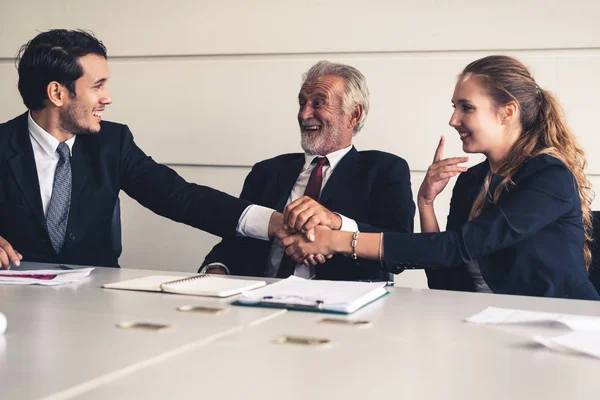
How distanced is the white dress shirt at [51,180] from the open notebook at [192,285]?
0.61 metres

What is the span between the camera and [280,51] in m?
3.25

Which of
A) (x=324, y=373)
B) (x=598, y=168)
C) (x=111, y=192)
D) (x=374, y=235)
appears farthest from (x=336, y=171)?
(x=324, y=373)

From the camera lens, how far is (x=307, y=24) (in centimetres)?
321

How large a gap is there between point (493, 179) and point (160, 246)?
1847 millimetres

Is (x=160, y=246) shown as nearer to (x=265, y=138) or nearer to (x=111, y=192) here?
(x=265, y=138)

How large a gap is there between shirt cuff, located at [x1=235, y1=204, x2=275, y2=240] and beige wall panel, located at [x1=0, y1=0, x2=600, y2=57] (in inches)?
41.3

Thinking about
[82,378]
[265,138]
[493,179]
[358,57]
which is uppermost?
[358,57]

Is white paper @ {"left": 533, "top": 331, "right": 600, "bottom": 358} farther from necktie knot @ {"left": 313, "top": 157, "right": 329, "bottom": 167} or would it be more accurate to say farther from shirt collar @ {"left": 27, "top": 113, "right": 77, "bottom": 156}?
shirt collar @ {"left": 27, "top": 113, "right": 77, "bottom": 156}

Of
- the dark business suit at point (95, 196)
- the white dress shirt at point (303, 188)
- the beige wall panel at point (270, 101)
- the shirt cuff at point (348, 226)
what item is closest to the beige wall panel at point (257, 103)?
the beige wall panel at point (270, 101)

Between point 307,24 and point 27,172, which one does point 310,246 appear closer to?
point 27,172

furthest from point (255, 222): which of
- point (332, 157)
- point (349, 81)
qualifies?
point (349, 81)

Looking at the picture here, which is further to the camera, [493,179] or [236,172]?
[236,172]

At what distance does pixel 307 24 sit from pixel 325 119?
0.65 meters

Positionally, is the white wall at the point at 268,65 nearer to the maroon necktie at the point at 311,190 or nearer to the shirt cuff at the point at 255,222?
the maroon necktie at the point at 311,190
